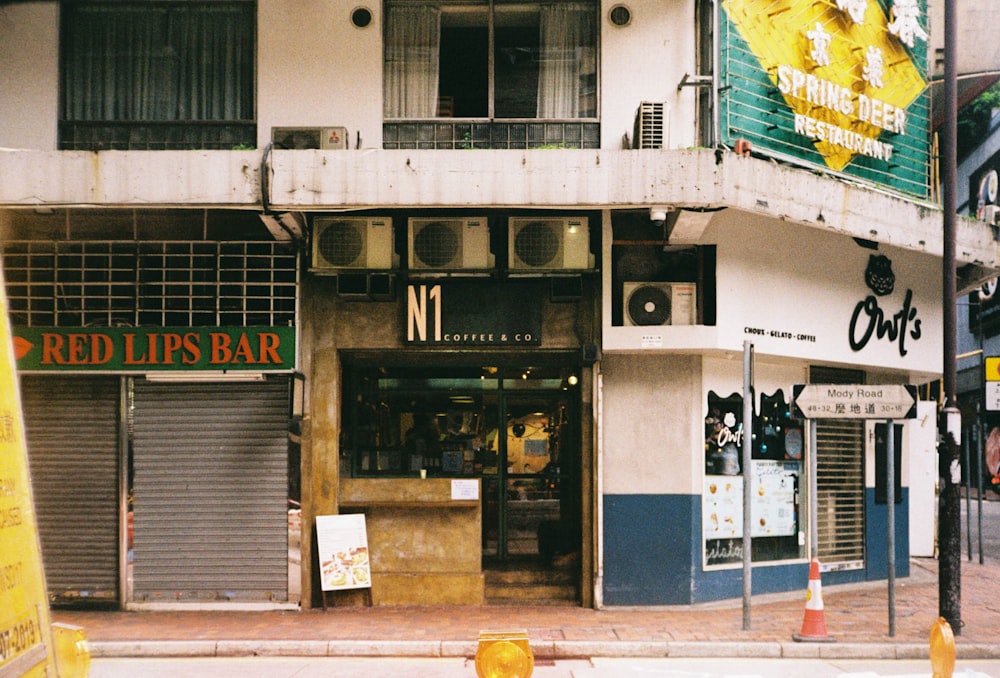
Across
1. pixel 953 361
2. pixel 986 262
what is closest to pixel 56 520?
pixel 953 361

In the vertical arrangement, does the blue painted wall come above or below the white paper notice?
below

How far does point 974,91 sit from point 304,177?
1345 centimetres

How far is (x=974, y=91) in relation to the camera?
675 inches

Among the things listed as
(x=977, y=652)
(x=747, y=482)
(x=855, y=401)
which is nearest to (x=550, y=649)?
(x=747, y=482)

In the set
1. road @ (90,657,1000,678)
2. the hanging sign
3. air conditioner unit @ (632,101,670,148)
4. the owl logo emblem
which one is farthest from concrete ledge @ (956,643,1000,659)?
air conditioner unit @ (632,101,670,148)

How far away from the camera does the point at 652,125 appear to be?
421 inches

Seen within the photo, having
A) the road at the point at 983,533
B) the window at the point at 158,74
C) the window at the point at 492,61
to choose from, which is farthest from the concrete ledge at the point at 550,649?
the road at the point at 983,533

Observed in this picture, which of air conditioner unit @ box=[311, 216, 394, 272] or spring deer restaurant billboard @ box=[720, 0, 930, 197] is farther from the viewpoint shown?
spring deer restaurant billboard @ box=[720, 0, 930, 197]

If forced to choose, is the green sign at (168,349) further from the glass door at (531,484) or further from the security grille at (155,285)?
the glass door at (531,484)

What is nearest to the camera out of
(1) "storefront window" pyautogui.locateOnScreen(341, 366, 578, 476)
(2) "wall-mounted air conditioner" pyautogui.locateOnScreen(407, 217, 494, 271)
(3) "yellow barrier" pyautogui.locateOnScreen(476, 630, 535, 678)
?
(3) "yellow barrier" pyautogui.locateOnScreen(476, 630, 535, 678)

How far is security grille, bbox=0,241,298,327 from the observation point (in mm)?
11367

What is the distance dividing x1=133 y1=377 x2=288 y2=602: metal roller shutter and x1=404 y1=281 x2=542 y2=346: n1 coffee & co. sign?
1917 millimetres

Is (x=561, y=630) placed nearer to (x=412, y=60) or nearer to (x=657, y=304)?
(x=657, y=304)

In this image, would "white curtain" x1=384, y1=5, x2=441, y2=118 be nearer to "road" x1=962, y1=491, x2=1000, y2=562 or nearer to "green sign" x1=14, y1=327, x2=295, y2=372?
"green sign" x1=14, y1=327, x2=295, y2=372
